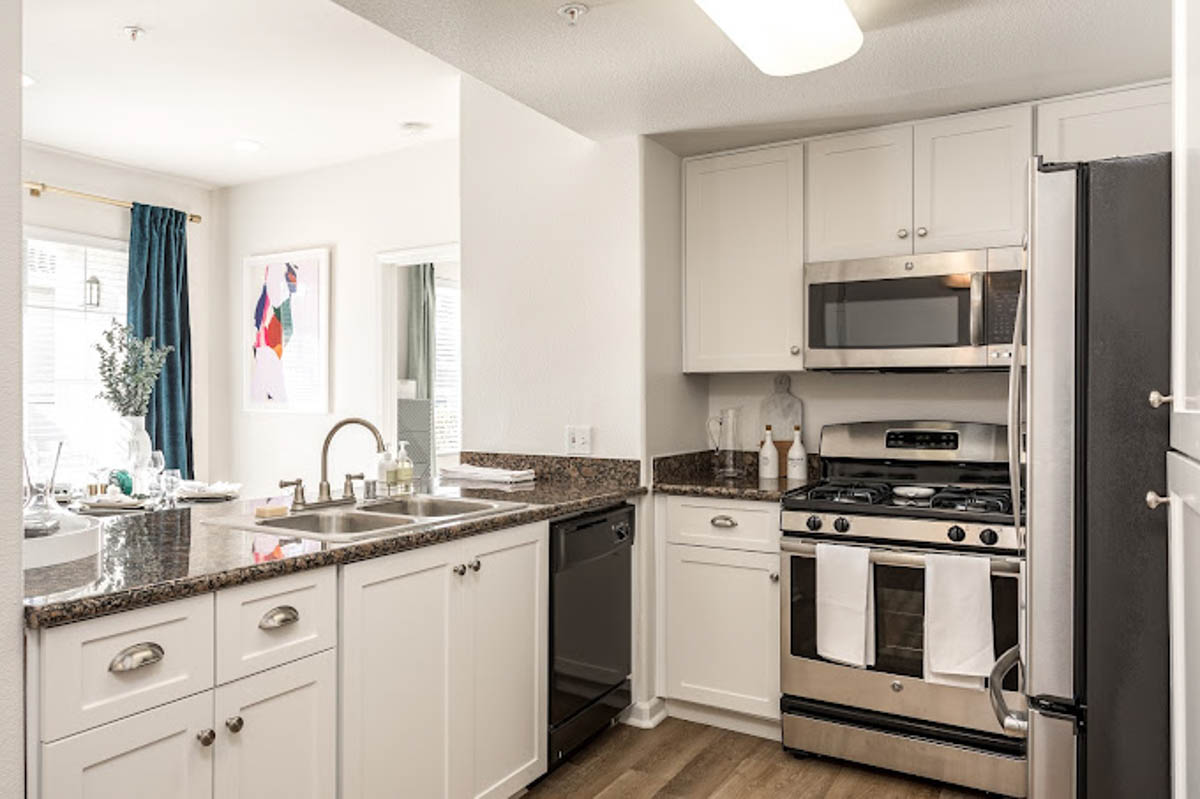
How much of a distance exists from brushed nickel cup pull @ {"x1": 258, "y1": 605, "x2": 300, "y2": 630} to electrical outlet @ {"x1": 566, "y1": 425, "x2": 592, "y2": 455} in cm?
163

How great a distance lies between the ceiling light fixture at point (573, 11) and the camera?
212 cm

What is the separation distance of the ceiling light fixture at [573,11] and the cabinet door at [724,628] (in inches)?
73.9

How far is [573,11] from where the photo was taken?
7.06 ft

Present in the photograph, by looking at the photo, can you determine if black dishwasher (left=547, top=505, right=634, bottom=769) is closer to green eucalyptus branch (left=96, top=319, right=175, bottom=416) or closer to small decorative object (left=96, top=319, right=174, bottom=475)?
small decorative object (left=96, top=319, right=174, bottom=475)

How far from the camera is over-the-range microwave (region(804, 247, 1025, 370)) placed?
2.83 metres

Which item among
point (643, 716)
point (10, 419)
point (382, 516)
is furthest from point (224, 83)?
point (643, 716)

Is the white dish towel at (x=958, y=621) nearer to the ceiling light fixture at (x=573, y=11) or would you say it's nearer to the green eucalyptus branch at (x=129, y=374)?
the ceiling light fixture at (x=573, y=11)

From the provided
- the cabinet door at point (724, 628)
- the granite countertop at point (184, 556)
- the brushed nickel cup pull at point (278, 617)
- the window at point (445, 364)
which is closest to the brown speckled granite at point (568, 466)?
the cabinet door at point (724, 628)

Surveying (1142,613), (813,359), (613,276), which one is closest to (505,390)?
(613,276)

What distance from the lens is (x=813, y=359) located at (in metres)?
3.17

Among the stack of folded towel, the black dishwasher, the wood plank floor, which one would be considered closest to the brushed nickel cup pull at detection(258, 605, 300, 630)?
the black dishwasher

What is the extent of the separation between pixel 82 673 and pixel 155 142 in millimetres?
4001

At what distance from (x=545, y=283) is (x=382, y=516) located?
132 centimetres

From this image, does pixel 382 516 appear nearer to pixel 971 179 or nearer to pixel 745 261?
pixel 745 261
